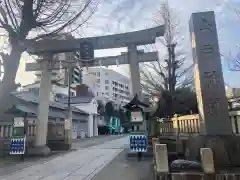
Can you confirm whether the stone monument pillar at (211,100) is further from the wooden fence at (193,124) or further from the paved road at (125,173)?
the paved road at (125,173)

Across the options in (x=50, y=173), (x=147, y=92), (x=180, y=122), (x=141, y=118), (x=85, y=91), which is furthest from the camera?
(x=85, y=91)

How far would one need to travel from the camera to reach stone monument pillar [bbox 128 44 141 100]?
12.7m

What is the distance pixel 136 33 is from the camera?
12672 mm

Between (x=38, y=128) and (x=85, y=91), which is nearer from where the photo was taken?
(x=38, y=128)

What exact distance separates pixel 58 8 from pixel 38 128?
7.74m

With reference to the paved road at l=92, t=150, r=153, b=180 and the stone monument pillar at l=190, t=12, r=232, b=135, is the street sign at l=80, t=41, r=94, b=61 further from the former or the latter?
the stone monument pillar at l=190, t=12, r=232, b=135

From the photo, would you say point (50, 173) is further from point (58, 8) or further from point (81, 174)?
point (58, 8)

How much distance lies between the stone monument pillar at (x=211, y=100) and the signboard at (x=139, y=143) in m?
3.89

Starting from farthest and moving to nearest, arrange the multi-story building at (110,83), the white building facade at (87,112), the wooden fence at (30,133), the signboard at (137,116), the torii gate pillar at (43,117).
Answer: the multi-story building at (110,83) < the white building facade at (87,112) < the torii gate pillar at (43,117) < the wooden fence at (30,133) < the signboard at (137,116)

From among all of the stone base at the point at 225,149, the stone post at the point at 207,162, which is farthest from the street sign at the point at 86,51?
the stone post at the point at 207,162

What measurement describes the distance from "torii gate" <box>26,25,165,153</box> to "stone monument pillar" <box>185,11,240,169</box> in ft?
17.2

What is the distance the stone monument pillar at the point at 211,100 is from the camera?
621 cm

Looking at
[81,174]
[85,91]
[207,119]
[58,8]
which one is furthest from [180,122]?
[85,91]

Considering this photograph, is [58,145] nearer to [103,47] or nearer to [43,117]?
[43,117]
